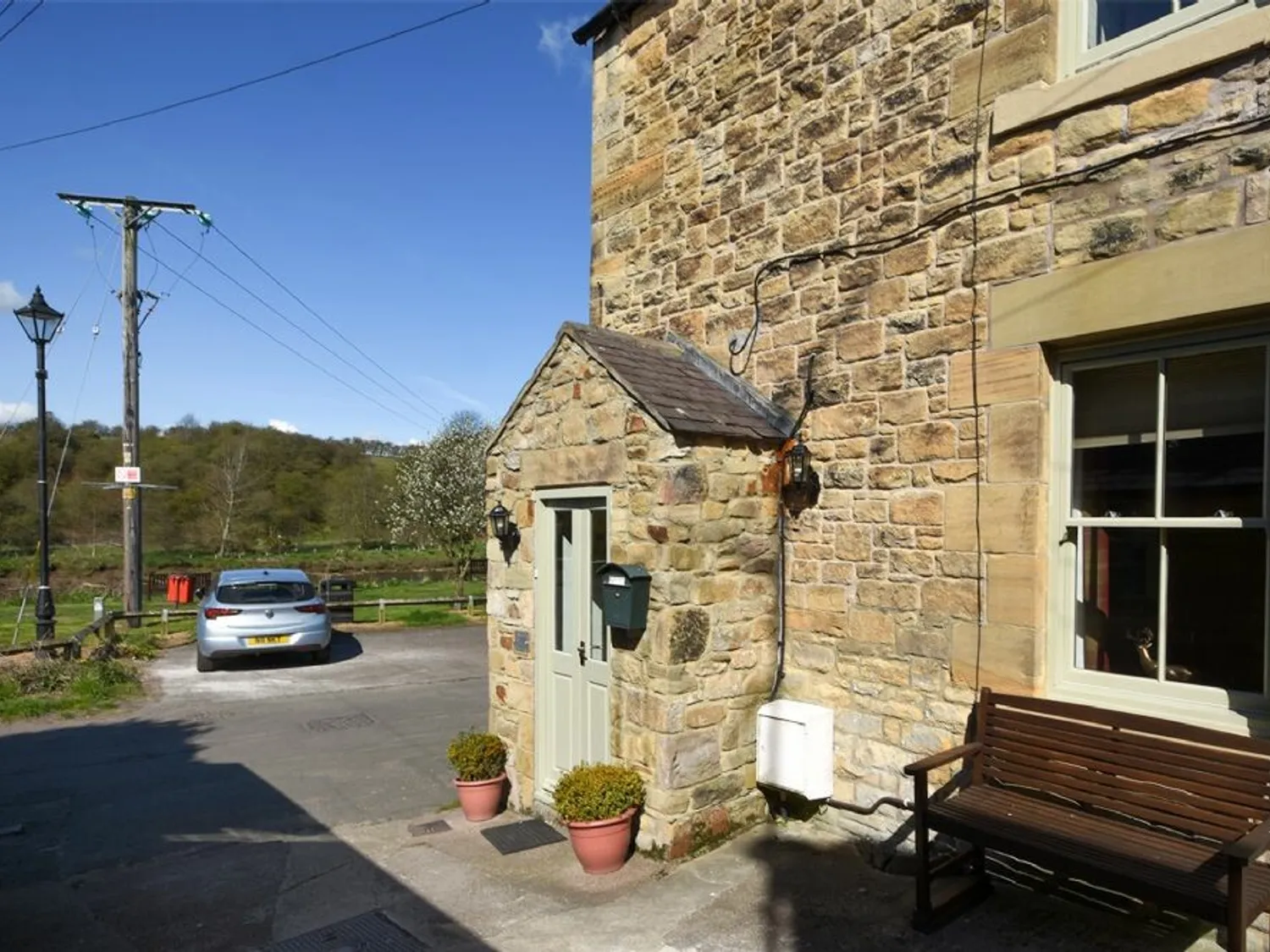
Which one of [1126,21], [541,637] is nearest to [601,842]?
[541,637]

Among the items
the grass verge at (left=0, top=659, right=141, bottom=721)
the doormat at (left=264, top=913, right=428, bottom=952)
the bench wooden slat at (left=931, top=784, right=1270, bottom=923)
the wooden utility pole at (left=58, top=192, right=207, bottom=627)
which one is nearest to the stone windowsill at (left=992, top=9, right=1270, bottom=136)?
the bench wooden slat at (left=931, top=784, right=1270, bottom=923)

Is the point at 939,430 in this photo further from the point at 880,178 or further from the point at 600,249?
the point at 600,249

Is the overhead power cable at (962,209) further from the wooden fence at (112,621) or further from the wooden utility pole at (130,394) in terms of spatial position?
the wooden utility pole at (130,394)

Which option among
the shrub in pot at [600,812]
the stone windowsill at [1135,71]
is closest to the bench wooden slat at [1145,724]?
the shrub in pot at [600,812]

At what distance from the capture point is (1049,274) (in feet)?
13.3

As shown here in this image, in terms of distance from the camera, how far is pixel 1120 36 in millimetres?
3967

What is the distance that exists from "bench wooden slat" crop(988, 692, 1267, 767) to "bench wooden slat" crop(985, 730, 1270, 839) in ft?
0.55

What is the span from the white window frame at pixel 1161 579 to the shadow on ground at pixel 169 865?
3.22m

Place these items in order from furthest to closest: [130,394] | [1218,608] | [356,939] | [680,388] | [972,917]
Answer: [130,394]
[680,388]
[356,939]
[972,917]
[1218,608]

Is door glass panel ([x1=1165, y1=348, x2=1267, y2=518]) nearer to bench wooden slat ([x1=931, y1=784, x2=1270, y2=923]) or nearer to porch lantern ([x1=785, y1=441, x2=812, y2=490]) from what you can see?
bench wooden slat ([x1=931, y1=784, x2=1270, y2=923])

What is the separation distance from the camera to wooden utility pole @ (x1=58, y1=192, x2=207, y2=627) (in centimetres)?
1574

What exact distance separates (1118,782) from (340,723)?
26.7ft

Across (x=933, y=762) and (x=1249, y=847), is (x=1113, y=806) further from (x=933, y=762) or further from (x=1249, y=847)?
(x=1249, y=847)

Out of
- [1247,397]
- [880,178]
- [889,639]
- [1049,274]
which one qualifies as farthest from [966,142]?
[889,639]
